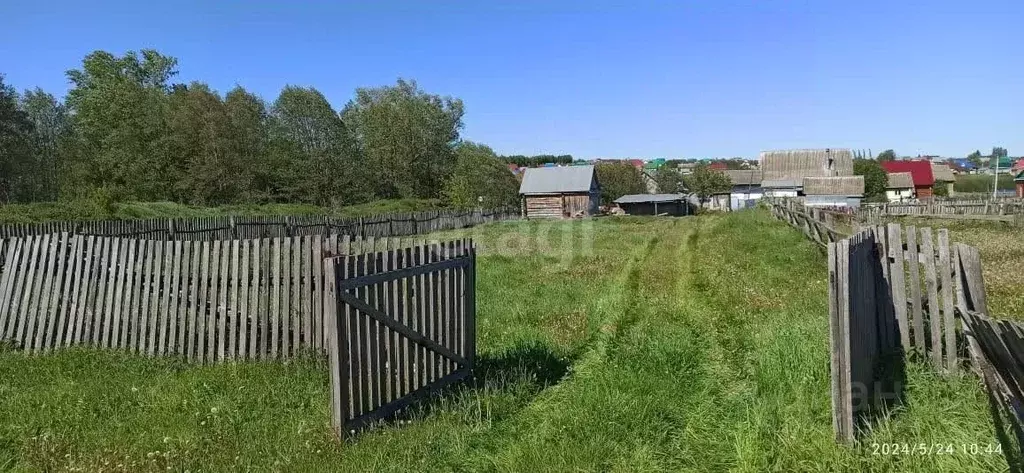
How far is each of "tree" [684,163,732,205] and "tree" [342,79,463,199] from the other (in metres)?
33.8

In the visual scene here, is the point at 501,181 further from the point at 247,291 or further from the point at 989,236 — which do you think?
the point at 247,291

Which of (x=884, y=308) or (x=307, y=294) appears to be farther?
(x=307, y=294)

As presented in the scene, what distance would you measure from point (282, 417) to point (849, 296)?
4.36 m

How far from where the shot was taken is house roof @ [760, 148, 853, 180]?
75500 mm

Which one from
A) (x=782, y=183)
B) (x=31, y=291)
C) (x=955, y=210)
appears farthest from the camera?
(x=782, y=183)

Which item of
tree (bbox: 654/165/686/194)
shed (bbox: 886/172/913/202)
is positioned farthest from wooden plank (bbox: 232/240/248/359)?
shed (bbox: 886/172/913/202)

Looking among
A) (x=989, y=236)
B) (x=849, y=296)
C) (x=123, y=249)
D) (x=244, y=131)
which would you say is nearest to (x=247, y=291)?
(x=123, y=249)

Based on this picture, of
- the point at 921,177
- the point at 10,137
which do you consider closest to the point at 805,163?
the point at 921,177

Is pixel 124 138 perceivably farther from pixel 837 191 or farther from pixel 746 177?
pixel 746 177

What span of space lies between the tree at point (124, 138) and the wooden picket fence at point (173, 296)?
1866 inches

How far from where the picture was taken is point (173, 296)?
723 cm

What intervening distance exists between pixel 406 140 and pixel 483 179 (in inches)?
377

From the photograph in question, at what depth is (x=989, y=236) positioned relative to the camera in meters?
19.5

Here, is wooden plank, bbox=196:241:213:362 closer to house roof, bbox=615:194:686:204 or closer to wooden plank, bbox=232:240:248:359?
wooden plank, bbox=232:240:248:359
